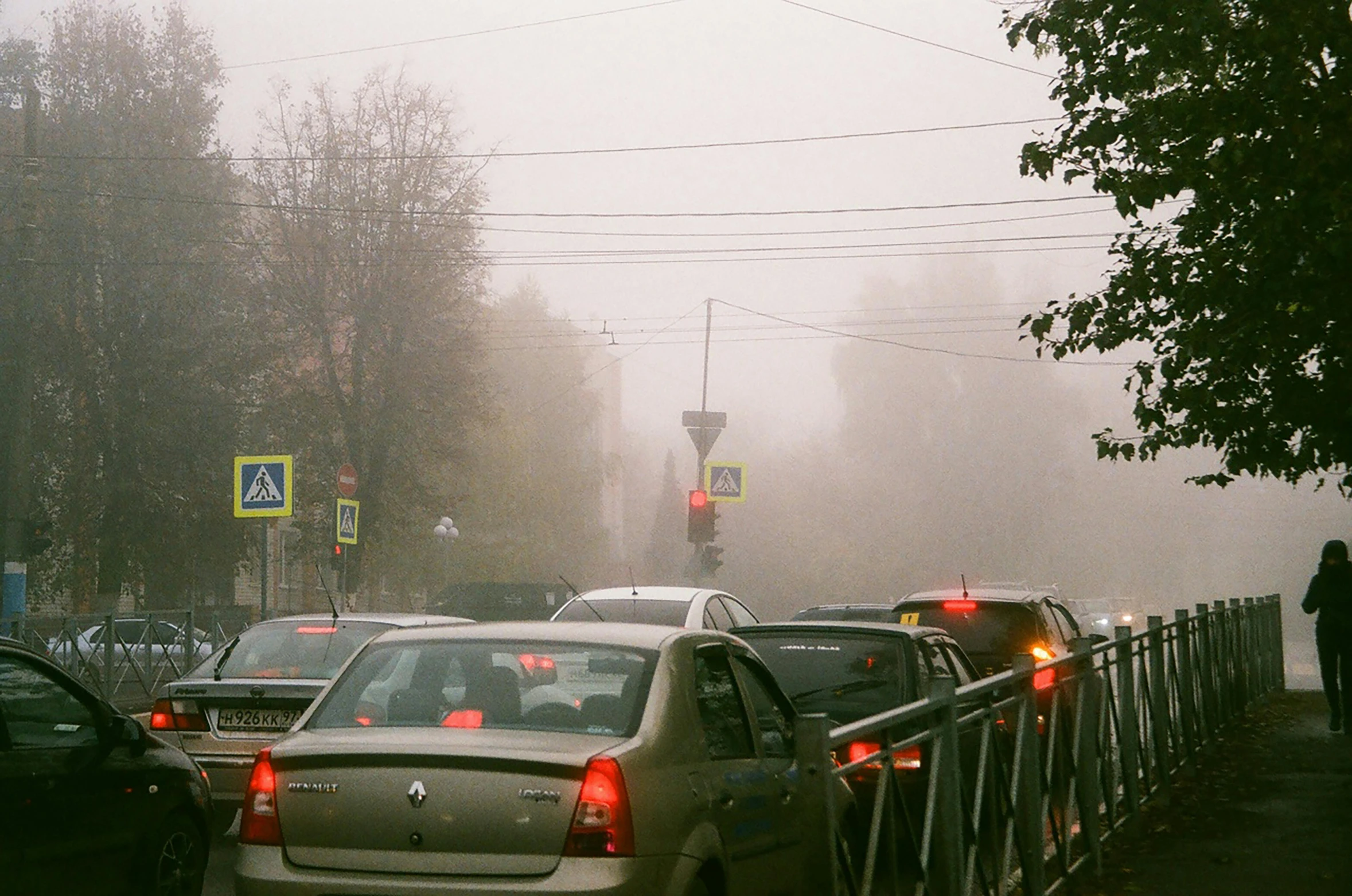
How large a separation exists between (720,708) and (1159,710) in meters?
7.02

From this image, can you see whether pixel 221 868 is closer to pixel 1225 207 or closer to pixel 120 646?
pixel 1225 207

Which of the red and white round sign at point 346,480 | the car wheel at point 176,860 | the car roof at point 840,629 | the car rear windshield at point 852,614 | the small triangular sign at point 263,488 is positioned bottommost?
the car wheel at point 176,860

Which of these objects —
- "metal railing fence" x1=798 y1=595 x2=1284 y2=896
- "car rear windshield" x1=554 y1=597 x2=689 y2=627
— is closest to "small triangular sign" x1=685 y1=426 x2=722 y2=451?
"car rear windshield" x1=554 y1=597 x2=689 y2=627

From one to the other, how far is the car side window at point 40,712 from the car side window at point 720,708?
9.21ft

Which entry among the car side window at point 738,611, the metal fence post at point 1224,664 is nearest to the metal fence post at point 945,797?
the car side window at point 738,611

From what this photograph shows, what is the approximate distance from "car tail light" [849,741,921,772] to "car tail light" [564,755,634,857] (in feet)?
3.16

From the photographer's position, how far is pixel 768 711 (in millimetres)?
7250

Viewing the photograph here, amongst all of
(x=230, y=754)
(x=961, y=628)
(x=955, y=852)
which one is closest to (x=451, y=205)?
(x=961, y=628)

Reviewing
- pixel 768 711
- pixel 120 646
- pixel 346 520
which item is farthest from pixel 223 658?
pixel 346 520

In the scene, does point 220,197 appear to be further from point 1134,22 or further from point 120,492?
point 1134,22

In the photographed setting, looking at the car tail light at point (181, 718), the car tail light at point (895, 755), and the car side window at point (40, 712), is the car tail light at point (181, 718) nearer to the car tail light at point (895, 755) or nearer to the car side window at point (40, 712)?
the car side window at point (40, 712)

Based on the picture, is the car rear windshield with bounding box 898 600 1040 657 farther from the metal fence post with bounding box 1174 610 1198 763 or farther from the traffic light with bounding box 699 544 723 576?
the traffic light with bounding box 699 544 723 576

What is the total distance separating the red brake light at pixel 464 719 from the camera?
19.2ft

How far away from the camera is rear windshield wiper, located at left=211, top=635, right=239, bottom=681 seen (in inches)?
434
